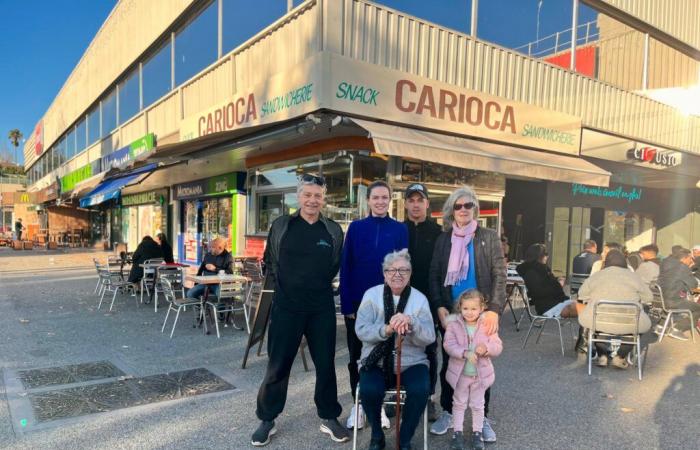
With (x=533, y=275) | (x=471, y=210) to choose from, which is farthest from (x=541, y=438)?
(x=533, y=275)

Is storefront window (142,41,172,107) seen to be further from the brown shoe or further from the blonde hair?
the brown shoe

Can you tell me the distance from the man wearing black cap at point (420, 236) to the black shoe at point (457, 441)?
0.42m

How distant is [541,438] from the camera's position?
3.26 metres

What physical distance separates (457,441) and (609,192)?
475 inches

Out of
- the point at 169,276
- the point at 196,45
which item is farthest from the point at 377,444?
the point at 196,45

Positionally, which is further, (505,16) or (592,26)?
(592,26)

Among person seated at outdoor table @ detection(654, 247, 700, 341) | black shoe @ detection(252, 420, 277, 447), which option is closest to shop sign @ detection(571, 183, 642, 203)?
person seated at outdoor table @ detection(654, 247, 700, 341)

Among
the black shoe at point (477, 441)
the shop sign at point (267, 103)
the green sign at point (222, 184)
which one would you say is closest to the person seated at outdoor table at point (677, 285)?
the black shoe at point (477, 441)

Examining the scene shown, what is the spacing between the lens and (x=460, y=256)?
10.7 ft

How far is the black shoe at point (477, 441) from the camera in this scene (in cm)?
302

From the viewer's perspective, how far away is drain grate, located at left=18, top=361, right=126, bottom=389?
13.8 ft

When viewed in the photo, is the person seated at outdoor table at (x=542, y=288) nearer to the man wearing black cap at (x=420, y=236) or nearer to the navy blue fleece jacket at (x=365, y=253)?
the man wearing black cap at (x=420, y=236)

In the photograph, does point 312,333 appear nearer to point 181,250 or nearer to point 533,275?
point 533,275

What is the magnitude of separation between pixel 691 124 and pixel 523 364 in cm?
1206
